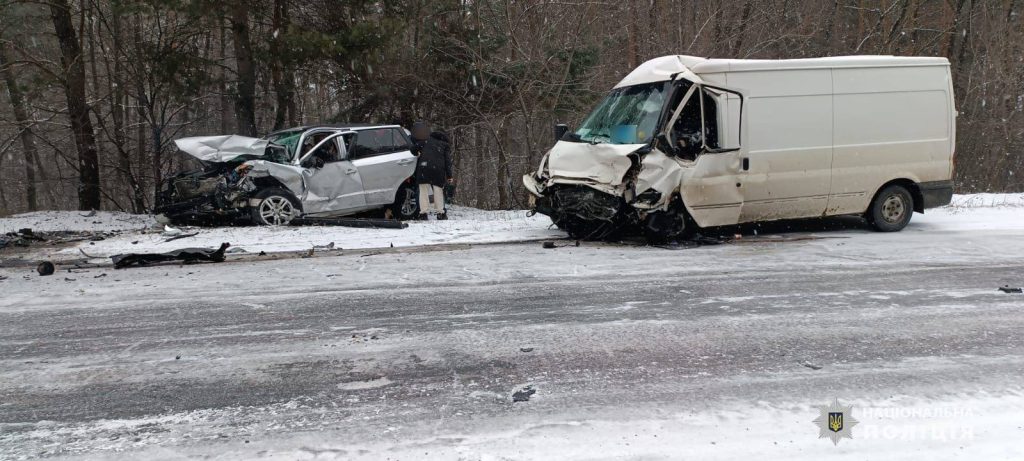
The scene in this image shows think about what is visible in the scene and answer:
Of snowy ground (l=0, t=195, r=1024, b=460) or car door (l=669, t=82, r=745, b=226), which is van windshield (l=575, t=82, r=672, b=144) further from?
snowy ground (l=0, t=195, r=1024, b=460)

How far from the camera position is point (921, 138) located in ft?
31.8

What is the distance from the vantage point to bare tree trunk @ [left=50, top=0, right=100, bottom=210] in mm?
13391

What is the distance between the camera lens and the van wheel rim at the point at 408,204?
1288 cm

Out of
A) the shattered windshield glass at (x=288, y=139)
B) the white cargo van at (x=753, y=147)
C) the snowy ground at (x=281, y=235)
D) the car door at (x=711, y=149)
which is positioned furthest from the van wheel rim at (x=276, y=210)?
the car door at (x=711, y=149)

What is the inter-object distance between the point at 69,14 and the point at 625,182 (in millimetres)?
12320

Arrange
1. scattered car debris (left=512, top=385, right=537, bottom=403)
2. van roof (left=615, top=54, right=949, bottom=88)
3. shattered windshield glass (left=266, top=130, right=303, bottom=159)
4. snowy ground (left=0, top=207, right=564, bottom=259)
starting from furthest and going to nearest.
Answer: shattered windshield glass (left=266, top=130, right=303, bottom=159) → snowy ground (left=0, top=207, right=564, bottom=259) → van roof (left=615, top=54, right=949, bottom=88) → scattered car debris (left=512, top=385, right=537, bottom=403)

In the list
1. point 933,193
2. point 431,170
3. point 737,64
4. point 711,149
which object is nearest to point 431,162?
point 431,170

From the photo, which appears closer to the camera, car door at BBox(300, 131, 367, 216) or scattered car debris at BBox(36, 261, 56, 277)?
scattered car debris at BBox(36, 261, 56, 277)

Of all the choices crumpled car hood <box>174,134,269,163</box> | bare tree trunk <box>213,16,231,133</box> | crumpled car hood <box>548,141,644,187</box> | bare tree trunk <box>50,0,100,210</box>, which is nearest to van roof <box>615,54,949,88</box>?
crumpled car hood <box>548,141,644,187</box>

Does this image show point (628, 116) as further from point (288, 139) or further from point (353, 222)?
point (288, 139)

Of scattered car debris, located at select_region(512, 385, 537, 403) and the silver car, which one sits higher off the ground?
the silver car

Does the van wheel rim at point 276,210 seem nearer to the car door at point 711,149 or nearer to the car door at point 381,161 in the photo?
the car door at point 381,161

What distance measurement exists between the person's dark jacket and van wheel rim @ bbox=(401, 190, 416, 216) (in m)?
0.32

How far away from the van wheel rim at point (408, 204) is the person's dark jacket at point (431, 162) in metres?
0.32
